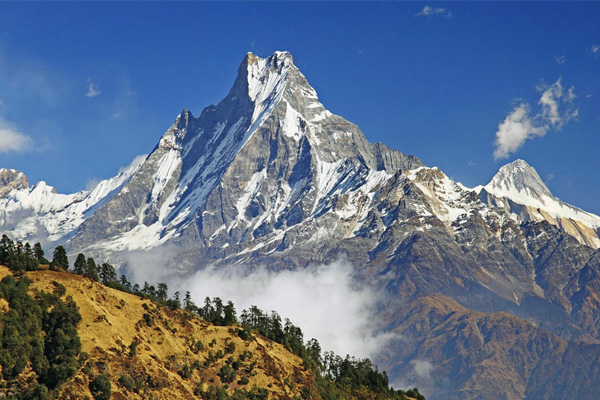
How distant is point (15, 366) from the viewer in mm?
189125

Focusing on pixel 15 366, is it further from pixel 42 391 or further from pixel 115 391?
pixel 115 391

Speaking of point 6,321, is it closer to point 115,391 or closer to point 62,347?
point 62,347

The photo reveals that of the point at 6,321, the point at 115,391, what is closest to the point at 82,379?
the point at 115,391

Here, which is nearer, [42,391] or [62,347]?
[42,391]

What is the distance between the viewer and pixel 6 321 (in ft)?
650

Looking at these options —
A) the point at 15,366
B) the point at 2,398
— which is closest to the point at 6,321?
the point at 15,366

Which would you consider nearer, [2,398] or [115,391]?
[2,398]

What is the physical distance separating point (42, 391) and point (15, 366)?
9.40m

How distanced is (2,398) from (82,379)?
22461 mm

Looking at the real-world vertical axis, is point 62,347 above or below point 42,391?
above

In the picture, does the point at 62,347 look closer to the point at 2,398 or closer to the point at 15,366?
the point at 15,366

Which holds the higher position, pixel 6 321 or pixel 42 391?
pixel 6 321

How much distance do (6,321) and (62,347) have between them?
1371 cm

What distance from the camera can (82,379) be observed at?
196 metres
